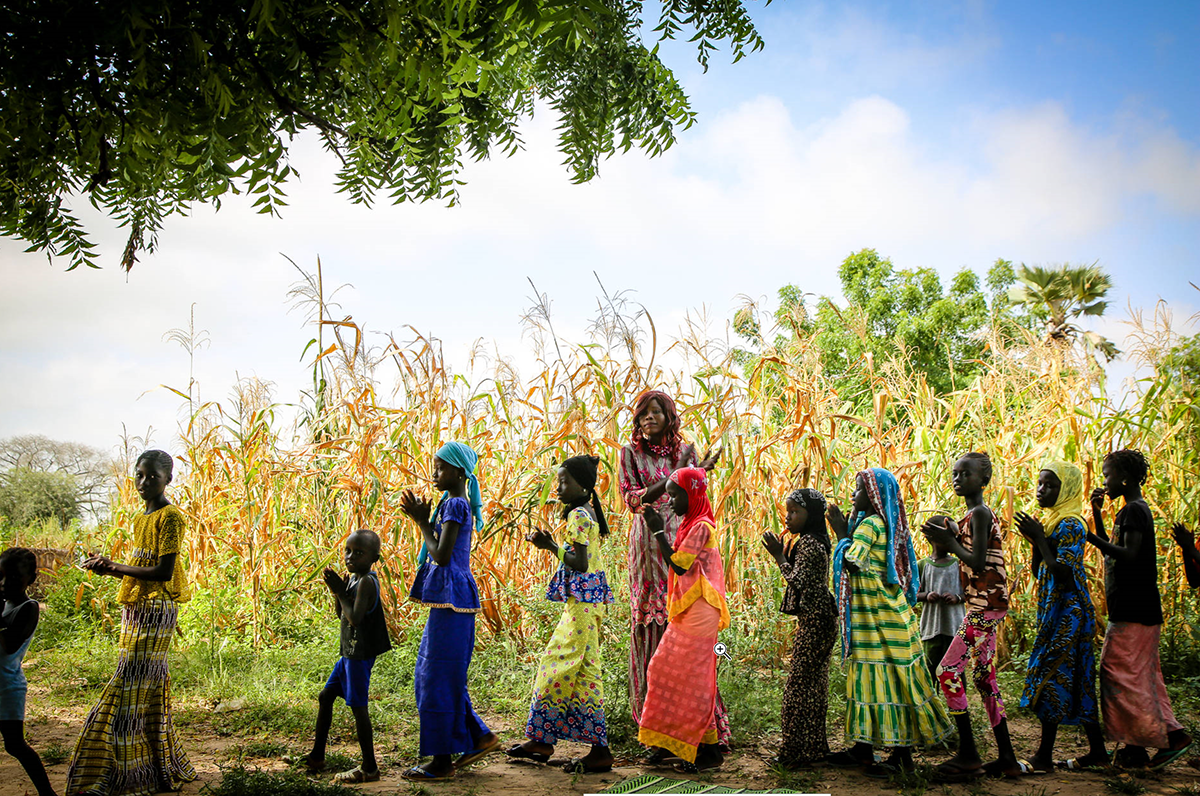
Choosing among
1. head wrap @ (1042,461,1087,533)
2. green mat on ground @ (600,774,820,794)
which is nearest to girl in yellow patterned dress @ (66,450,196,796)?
green mat on ground @ (600,774,820,794)

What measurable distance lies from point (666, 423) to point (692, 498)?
1.94ft

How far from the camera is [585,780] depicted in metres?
4.11

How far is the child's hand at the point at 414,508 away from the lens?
4.08 m

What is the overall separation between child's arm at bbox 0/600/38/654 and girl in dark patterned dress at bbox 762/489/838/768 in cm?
346

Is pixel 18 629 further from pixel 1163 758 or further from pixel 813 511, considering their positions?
pixel 1163 758

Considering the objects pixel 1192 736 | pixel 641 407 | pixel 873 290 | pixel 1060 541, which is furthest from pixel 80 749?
pixel 873 290

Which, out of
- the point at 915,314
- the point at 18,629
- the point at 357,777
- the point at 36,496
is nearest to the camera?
the point at 18,629

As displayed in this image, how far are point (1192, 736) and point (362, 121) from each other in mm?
5444

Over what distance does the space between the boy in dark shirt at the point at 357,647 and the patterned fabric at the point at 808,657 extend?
2051 mm

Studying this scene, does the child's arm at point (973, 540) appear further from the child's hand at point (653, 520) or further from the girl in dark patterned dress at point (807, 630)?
the child's hand at point (653, 520)

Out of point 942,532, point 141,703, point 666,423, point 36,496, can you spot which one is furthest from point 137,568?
point 36,496

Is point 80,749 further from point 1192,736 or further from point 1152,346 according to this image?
point 1152,346

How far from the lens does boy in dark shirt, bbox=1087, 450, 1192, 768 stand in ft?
14.6

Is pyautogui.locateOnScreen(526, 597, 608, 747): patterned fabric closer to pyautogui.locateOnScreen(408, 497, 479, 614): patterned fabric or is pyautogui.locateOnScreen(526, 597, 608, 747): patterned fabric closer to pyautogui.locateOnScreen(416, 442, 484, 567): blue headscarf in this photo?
pyautogui.locateOnScreen(408, 497, 479, 614): patterned fabric
